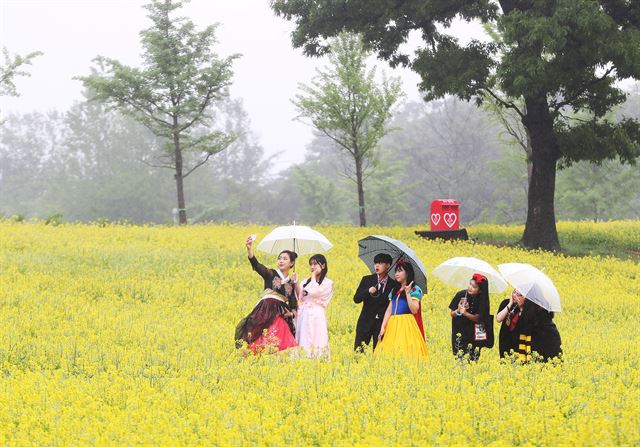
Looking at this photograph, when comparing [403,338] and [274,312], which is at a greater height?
[274,312]

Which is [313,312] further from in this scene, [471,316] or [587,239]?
[587,239]

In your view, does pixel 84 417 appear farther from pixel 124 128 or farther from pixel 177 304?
pixel 124 128

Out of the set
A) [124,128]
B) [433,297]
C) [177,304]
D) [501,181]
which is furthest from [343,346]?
[124,128]

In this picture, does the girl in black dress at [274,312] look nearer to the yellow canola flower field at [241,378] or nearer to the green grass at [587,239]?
A: the yellow canola flower field at [241,378]

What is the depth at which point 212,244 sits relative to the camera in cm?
1731

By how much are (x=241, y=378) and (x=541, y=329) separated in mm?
3275

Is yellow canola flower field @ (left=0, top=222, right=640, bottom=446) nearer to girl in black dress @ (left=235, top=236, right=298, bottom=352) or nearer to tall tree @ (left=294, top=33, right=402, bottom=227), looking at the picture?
girl in black dress @ (left=235, top=236, right=298, bottom=352)

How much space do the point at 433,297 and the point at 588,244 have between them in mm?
12202

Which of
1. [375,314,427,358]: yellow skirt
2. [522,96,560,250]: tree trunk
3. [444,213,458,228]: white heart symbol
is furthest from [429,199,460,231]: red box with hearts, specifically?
[375,314,427,358]: yellow skirt

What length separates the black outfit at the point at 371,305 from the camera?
24.4ft

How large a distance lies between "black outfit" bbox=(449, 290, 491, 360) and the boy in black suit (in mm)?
766

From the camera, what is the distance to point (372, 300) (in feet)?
24.7

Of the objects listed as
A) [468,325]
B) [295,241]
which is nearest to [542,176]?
[295,241]

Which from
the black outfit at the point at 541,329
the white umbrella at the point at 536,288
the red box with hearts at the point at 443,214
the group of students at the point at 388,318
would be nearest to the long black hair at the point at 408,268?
the group of students at the point at 388,318
